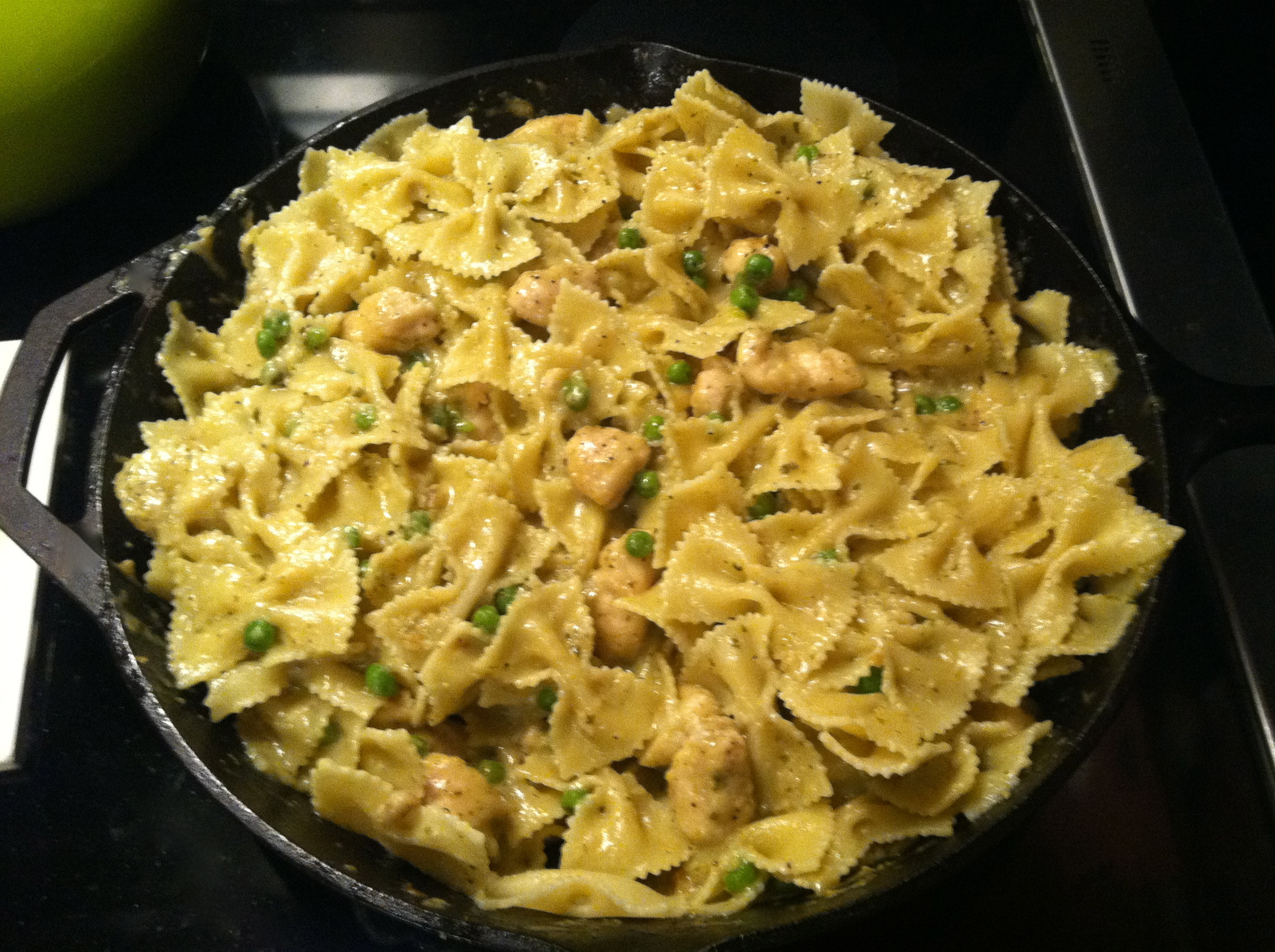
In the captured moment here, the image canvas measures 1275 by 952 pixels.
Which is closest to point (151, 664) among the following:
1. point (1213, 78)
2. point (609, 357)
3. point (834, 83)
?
point (609, 357)

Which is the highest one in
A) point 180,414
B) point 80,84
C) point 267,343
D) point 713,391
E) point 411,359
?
point 80,84

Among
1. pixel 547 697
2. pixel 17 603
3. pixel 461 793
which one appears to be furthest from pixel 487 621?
pixel 17 603

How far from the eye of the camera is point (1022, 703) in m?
2.85

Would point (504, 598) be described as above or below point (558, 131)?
below

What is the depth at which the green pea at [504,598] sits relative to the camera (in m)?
2.96

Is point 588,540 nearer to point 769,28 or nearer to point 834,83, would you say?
point 834,83

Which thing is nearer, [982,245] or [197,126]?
[982,245]

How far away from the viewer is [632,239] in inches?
140

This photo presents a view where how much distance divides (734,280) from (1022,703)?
1.71 meters

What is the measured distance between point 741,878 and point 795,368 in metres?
1.58

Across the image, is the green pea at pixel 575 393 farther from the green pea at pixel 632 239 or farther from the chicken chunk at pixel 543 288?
the green pea at pixel 632 239

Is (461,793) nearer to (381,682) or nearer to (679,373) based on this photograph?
(381,682)

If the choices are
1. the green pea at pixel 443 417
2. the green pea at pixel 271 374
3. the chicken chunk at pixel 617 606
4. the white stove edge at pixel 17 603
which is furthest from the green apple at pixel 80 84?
the chicken chunk at pixel 617 606

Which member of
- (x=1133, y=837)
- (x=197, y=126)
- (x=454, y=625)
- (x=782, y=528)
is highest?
(x=197, y=126)
